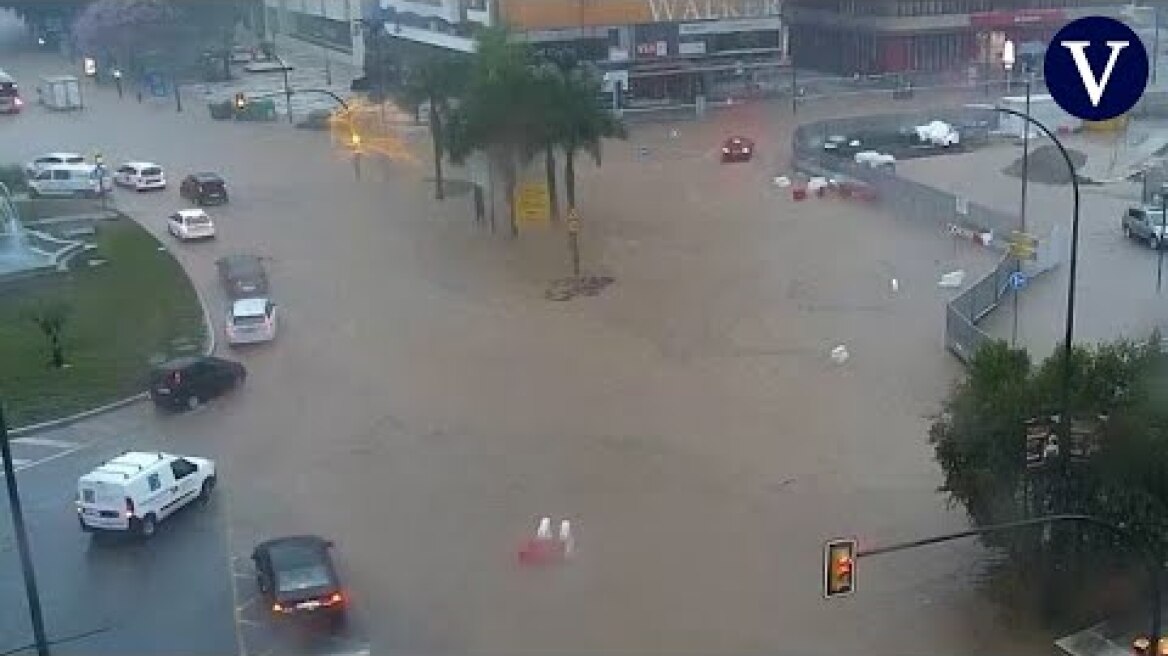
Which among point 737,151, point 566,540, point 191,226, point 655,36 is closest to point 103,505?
point 566,540

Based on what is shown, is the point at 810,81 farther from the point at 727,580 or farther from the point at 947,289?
the point at 727,580

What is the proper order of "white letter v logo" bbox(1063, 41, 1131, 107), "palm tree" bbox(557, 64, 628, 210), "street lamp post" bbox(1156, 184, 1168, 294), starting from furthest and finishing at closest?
"palm tree" bbox(557, 64, 628, 210)
"street lamp post" bbox(1156, 184, 1168, 294)
"white letter v logo" bbox(1063, 41, 1131, 107)

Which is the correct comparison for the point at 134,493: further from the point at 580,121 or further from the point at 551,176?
the point at 551,176

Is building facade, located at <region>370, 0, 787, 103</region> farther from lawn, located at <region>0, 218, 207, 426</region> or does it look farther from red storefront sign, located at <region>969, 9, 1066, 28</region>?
lawn, located at <region>0, 218, 207, 426</region>

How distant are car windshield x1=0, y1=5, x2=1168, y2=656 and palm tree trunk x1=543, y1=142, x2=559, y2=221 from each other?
0.10 meters

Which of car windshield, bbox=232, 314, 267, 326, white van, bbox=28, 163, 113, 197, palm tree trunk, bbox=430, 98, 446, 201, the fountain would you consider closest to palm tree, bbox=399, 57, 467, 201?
palm tree trunk, bbox=430, 98, 446, 201

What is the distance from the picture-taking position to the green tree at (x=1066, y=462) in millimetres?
13336

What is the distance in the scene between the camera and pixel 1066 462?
13.6 metres

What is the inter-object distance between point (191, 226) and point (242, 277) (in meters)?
5.42

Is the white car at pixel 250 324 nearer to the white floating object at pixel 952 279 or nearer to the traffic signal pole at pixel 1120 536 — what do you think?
the white floating object at pixel 952 279

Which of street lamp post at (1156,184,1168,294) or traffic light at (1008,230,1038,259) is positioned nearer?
traffic light at (1008,230,1038,259)

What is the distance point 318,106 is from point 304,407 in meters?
34.8

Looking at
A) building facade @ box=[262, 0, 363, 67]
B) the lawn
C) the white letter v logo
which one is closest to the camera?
the white letter v logo

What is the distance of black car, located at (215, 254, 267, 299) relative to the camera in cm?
2625
